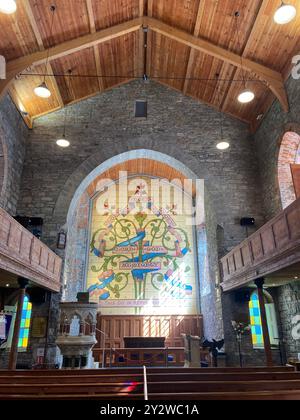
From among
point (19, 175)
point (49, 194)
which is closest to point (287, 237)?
point (49, 194)

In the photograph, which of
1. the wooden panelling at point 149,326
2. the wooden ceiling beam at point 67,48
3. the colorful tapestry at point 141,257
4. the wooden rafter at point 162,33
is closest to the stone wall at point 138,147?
the wooden rafter at point 162,33

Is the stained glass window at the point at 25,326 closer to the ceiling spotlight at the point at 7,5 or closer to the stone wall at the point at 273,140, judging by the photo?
the ceiling spotlight at the point at 7,5

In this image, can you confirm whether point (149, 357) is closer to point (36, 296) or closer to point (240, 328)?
point (240, 328)

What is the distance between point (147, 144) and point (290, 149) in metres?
4.98

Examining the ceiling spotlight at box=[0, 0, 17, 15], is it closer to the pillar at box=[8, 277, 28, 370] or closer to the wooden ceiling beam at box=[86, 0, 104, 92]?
the wooden ceiling beam at box=[86, 0, 104, 92]

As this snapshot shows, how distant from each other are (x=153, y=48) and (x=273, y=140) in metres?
5.41

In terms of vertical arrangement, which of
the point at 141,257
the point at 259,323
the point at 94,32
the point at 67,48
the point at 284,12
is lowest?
the point at 259,323

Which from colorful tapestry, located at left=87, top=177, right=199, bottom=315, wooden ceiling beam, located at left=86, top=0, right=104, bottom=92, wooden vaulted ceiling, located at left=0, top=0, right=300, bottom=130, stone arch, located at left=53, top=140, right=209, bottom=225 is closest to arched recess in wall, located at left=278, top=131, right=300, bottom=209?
wooden vaulted ceiling, located at left=0, top=0, right=300, bottom=130

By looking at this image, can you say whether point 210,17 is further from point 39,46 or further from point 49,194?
point 49,194

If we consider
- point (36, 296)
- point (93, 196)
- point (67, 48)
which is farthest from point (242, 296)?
point (67, 48)

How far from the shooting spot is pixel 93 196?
15695 mm

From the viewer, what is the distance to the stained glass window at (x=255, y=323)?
9773 millimetres

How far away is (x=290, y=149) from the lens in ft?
31.0
